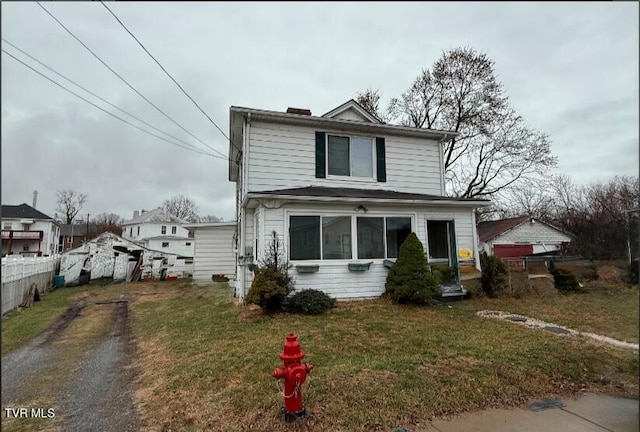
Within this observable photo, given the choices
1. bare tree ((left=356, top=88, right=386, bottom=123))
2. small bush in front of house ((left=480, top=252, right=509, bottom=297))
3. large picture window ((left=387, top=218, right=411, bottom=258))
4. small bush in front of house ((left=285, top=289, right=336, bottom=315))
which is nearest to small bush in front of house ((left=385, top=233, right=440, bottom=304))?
large picture window ((left=387, top=218, right=411, bottom=258))

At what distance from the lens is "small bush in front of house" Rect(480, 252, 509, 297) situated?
847 centimetres

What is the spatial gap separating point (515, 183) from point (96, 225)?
2520cm

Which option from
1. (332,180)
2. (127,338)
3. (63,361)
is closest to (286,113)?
(332,180)

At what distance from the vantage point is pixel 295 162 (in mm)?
9734

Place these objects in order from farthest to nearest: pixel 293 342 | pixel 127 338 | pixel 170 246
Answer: pixel 170 246 → pixel 127 338 → pixel 293 342

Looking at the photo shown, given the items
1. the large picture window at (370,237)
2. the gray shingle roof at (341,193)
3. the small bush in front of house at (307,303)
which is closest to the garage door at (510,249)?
the gray shingle roof at (341,193)

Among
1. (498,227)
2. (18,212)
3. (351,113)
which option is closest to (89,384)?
(18,212)

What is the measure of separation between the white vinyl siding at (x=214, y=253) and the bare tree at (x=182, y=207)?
32918 mm

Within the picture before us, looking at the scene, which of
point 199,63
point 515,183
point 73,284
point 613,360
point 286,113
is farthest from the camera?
point 515,183

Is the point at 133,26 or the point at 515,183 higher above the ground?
the point at 515,183

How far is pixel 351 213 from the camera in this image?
8641mm

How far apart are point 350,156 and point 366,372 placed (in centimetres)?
754

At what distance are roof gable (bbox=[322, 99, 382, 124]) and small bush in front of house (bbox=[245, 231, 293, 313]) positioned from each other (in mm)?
5014

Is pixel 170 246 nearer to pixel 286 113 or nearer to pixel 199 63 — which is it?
pixel 286 113
